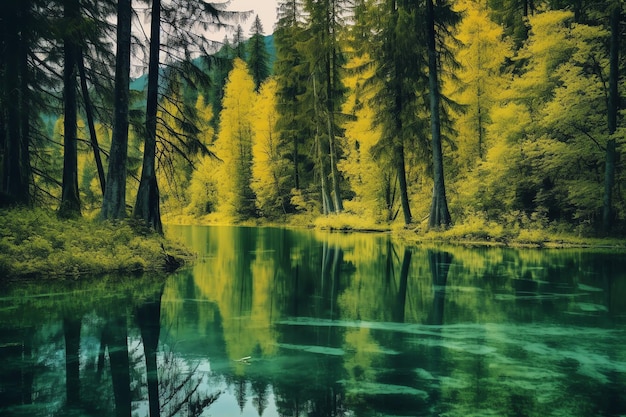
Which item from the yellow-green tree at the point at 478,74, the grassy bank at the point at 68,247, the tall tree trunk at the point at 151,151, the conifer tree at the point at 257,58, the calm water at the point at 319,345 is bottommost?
the calm water at the point at 319,345

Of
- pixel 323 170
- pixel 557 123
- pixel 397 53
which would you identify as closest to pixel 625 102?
pixel 557 123

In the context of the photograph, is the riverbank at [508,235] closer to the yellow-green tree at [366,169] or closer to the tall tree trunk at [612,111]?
the tall tree trunk at [612,111]

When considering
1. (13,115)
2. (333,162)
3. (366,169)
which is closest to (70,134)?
(13,115)

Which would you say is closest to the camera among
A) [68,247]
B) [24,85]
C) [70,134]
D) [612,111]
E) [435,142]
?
[68,247]

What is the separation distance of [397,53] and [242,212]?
21988 millimetres

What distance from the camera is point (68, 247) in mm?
11250

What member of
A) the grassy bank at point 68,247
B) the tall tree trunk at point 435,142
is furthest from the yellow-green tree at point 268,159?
the grassy bank at point 68,247

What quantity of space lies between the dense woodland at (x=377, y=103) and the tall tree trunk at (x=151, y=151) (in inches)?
2.3

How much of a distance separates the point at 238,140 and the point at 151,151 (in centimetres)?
2635

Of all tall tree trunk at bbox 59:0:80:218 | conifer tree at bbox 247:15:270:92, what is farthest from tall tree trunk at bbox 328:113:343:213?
conifer tree at bbox 247:15:270:92

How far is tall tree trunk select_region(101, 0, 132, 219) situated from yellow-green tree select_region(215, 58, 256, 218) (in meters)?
26.4

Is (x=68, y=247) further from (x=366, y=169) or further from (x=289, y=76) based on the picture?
(x=289, y=76)

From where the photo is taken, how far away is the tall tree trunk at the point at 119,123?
13477mm

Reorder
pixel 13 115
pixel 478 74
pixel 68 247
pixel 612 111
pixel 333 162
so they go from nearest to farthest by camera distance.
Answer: pixel 68 247
pixel 13 115
pixel 612 111
pixel 478 74
pixel 333 162
